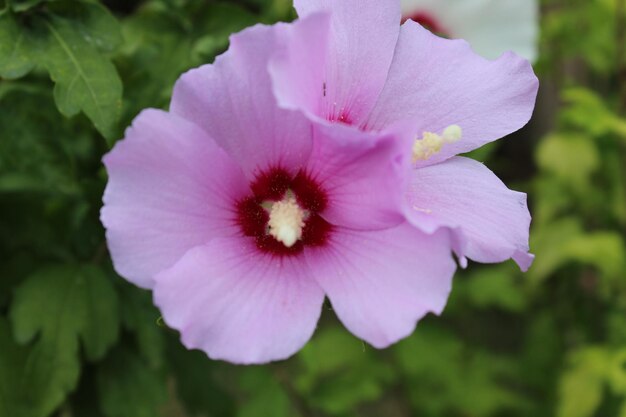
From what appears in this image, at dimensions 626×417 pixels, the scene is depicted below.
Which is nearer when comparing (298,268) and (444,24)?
(298,268)

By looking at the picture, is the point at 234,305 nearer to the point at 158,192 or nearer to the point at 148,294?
the point at 158,192

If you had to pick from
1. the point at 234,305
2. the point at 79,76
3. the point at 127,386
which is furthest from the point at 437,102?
the point at 127,386

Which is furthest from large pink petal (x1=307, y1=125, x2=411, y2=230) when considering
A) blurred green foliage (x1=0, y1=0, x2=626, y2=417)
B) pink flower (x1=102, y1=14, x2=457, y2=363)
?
blurred green foliage (x1=0, y1=0, x2=626, y2=417)

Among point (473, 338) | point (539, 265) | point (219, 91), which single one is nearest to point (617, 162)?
point (539, 265)

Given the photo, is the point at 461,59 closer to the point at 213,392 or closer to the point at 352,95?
the point at 352,95

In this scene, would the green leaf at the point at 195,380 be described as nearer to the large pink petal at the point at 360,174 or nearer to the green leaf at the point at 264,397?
the green leaf at the point at 264,397

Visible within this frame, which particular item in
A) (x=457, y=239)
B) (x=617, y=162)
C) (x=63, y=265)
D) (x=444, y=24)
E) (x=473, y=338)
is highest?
(x=457, y=239)

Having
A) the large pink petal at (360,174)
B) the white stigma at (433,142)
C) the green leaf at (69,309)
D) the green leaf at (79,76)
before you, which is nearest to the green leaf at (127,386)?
the green leaf at (69,309)
